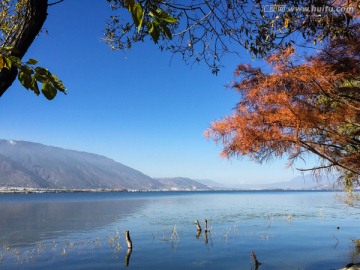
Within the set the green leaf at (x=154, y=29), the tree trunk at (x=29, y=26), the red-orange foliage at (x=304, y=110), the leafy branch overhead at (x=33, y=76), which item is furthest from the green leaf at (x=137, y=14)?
the red-orange foliage at (x=304, y=110)

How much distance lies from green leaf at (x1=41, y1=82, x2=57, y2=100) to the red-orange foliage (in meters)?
9.56

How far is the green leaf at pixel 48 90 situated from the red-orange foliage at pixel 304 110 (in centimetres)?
956

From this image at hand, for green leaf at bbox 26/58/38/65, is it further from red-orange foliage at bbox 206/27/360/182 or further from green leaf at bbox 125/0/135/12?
red-orange foliage at bbox 206/27/360/182

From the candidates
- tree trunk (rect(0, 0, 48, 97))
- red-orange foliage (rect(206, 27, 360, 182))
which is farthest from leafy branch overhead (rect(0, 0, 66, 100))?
red-orange foliage (rect(206, 27, 360, 182))

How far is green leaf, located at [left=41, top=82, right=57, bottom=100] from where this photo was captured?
2062 millimetres

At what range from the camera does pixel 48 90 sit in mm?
2078

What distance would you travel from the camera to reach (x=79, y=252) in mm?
25984

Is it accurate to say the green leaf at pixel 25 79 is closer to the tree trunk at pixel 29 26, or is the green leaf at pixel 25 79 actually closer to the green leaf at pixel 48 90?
the green leaf at pixel 48 90

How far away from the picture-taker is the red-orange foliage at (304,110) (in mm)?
10586

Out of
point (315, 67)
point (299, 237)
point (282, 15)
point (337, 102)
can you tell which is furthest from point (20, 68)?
point (299, 237)

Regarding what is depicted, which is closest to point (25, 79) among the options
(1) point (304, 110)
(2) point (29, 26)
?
(2) point (29, 26)

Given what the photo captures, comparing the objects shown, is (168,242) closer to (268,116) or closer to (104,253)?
(104,253)

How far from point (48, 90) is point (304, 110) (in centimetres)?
999

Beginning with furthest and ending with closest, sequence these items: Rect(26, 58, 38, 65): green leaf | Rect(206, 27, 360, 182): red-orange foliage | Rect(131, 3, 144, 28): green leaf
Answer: Rect(206, 27, 360, 182): red-orange foliage, Rect(26, 58, 38, 65): green leaf, Rect(131, 3, 144, 28): green leaf
